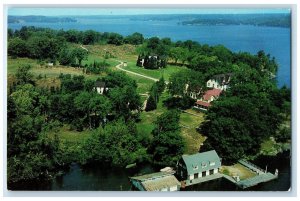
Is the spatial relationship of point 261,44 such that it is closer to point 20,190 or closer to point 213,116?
point 213,116

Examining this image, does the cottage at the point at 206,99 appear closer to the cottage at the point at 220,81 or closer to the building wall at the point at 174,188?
the cottage at the point at 220,81

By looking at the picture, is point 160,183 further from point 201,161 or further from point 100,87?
point 100,87

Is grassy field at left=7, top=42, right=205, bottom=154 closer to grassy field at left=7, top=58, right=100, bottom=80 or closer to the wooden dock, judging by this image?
grassy field at left=7, top=58, right=100, bottom=80

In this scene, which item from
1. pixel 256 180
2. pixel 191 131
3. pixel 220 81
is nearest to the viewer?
pixel 256 180

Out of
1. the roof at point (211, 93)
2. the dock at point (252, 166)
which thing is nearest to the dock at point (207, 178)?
the dock at point (252, 166)

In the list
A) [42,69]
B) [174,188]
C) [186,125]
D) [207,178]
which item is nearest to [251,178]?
[207,178]

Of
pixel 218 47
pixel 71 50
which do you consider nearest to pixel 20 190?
pixel 71 50
